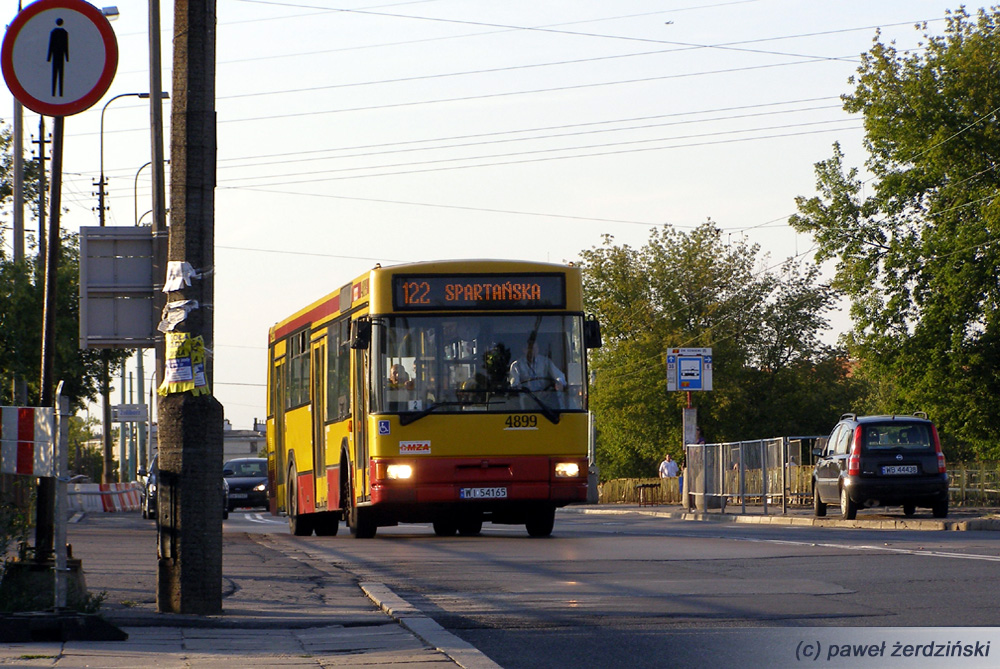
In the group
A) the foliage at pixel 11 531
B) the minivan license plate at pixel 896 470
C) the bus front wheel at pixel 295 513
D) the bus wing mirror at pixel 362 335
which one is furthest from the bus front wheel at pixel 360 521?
the foliage at pixel 11 531

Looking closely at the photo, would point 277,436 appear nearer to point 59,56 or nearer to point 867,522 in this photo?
point 867,522

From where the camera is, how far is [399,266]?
758 inches

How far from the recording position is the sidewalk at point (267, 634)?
7.73 meters

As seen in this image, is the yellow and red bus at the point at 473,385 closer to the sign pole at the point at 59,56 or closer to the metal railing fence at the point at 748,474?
the sign pole at the point at 59,56

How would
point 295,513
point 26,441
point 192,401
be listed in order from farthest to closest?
point 295,513, point 192,401, point 26,441

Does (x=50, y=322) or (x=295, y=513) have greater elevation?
(x=50, y=322)

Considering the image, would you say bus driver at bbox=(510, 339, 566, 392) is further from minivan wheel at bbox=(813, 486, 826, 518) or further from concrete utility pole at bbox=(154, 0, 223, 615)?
minivan wheel at bbox=(813, 486, 826, 518)

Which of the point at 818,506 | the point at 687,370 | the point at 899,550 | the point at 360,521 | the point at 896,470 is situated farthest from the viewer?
the point at 687,370

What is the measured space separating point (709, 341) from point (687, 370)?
3240 centimetres

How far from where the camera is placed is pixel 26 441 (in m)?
9.41

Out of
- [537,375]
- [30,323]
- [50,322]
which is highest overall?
[30,323]

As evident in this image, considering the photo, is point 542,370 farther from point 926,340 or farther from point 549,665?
point 926,340

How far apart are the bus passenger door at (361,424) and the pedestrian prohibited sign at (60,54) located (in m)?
9.91


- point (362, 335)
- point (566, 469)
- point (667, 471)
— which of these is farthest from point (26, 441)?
point (667, 471)
